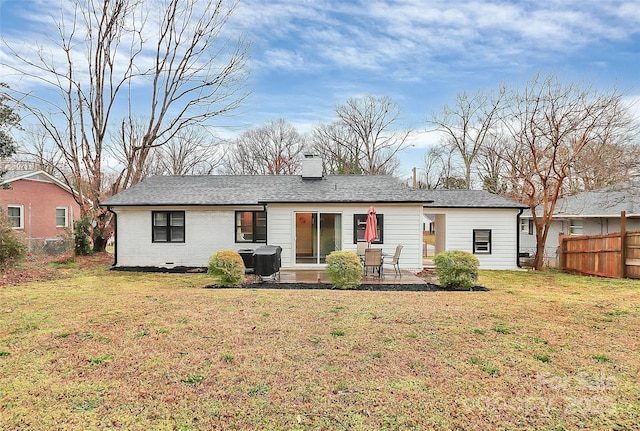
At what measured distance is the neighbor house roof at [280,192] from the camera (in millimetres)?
14078

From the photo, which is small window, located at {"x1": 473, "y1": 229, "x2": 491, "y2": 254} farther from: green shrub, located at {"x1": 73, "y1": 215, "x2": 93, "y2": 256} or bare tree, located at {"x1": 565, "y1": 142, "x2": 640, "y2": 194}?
green shrub, located at {"x1": 73, "y1": 215, "x2": 93, "y2": 256}

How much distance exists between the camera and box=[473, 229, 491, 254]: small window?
54.8 ft

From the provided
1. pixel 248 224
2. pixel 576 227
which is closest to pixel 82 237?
pixel 248 224

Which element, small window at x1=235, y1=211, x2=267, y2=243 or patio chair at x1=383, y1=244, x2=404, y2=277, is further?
small window at x1=235, y1=211, x2=267, y2=243

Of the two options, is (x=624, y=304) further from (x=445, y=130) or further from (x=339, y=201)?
(x=445, y=130)

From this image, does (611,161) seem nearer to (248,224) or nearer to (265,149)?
(248,224)

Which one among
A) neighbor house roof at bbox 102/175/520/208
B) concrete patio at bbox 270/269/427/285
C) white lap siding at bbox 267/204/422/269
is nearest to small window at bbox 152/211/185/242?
neighbor house roof at bbox 102/175/520/208

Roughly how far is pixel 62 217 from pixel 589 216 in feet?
107

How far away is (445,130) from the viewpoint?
3297cm

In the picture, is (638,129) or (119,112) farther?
(119,112)

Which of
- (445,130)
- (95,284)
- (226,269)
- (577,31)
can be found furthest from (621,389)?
(445,130)

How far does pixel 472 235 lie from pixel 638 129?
1101 cm

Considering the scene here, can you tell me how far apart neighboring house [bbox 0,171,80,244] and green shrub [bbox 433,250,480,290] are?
21943 mm

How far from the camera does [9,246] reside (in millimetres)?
11695
